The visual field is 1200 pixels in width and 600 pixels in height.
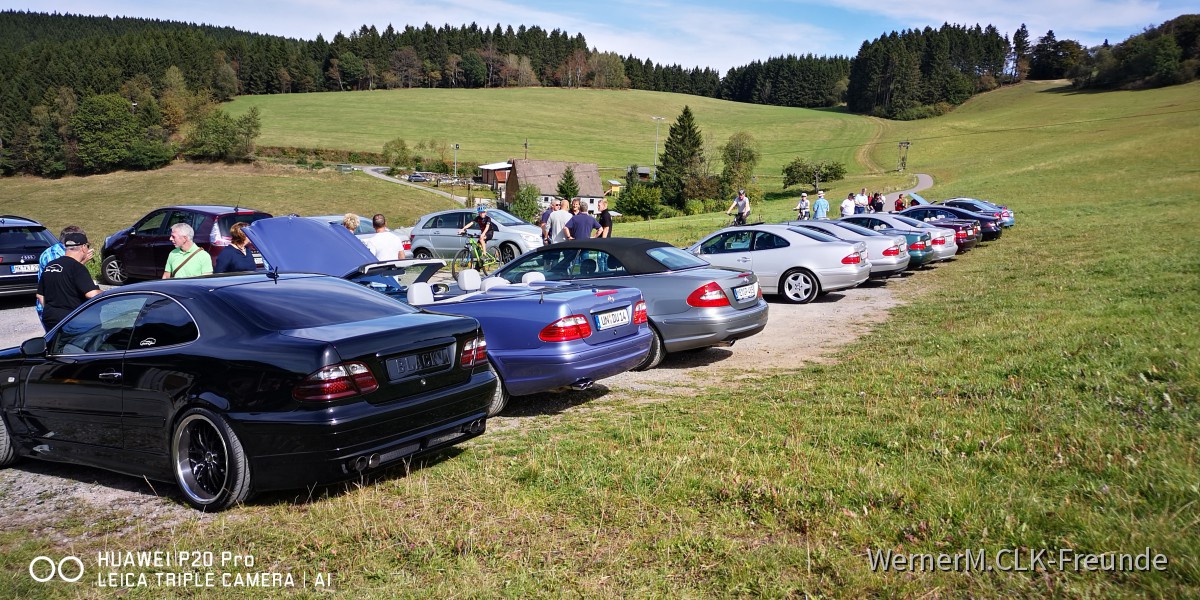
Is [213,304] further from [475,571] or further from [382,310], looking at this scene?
[475,571]

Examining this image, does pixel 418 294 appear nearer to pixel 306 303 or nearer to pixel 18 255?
pixel 306 303

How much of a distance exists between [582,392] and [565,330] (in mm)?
1369

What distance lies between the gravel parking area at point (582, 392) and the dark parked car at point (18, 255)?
49cm

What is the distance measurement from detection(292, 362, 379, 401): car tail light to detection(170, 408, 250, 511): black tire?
0.54m

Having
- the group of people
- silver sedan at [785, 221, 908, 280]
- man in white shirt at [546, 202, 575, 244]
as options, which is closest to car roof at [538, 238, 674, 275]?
the group of people

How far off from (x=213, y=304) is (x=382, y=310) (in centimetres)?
102

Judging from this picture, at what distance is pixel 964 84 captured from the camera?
129875mm

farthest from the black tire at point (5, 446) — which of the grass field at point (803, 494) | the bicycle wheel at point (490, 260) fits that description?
the bicycle wheel at point (490, 260)

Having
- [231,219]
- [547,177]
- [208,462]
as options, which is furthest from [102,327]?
[547,177]

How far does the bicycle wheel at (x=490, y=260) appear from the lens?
18.6 m

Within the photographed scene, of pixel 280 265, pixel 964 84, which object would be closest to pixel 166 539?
pixel 280 265

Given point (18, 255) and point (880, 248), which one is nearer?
point (18, 255)

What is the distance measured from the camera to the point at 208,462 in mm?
4633

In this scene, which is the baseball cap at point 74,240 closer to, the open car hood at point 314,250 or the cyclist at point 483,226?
the open car hood at point 314,250
